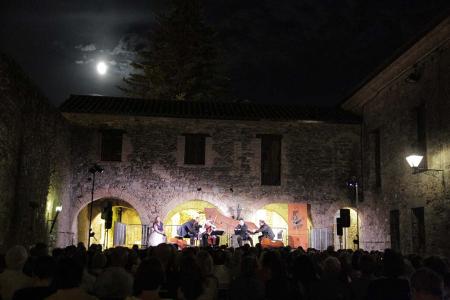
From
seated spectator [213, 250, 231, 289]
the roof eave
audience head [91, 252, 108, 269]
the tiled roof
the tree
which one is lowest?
seated spectator [213, 250, 231, 289]

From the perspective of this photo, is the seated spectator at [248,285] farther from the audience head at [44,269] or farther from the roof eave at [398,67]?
the roof eave at [398,67]

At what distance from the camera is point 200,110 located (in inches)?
891

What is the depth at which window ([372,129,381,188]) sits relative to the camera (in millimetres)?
21172

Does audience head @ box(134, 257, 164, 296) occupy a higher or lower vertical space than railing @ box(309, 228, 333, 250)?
lower

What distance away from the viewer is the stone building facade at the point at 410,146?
15.8 meters

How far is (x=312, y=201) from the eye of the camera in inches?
866

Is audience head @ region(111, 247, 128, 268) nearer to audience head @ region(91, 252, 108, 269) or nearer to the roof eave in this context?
audience head @ region(91, 252, 108, 269)

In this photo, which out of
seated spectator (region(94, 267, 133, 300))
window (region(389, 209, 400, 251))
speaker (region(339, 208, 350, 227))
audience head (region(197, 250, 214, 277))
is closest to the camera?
seated spectator (region(94, 267, 133, 300))

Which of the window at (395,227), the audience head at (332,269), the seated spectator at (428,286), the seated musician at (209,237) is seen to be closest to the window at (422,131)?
the window at (395,227)

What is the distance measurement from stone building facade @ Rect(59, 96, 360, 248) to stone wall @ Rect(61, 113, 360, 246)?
0.04m

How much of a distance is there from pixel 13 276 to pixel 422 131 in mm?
15248

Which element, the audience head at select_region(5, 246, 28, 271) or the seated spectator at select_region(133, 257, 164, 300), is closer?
the seated spectator at select_region(133, 257, 164, 300)

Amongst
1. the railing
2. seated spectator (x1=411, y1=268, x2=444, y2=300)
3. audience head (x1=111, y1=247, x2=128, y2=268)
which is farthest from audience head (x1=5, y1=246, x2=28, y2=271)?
the railing

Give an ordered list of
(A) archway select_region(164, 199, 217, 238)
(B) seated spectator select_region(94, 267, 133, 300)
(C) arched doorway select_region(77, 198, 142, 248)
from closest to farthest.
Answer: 1. (B) seated spectator select_region(94, 267, 133, 300)
2. (C) arched doorway select_region(77, 198, 142, 248)
3. (A) archway select_region(164, 199, 217, 238)
